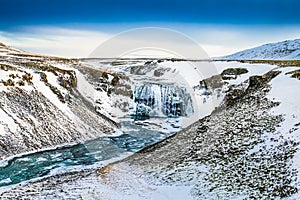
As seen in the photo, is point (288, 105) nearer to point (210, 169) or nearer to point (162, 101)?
point (210, 169)

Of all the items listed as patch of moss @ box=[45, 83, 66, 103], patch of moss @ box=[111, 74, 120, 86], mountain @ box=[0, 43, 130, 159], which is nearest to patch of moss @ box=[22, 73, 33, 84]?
mountain @ box=[0, 43, 130, 159]

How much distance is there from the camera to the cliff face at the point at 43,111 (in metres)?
31.5

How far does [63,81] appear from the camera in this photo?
44.4 meters

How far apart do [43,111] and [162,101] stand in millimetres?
24915

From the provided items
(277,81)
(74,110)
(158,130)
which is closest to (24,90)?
(74,110)

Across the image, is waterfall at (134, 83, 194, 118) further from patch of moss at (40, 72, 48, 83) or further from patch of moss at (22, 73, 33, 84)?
patch of moss at (22, 73, 33, 84)

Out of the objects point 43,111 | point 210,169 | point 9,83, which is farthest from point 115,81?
point 210,169

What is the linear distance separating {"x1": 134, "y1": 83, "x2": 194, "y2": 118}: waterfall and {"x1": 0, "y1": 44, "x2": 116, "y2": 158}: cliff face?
9.80m

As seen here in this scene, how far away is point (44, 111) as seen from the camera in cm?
3609

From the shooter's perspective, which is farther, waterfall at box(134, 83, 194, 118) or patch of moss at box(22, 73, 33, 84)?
waterfall at box(134, 83, 194, 118)

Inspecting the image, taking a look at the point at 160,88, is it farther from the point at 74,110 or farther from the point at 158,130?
the point at 74,110

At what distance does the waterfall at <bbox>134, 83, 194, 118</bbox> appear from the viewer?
54.2 meters

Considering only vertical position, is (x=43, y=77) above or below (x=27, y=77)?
below

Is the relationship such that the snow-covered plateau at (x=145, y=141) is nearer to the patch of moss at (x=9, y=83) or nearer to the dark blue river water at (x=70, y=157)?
the dark blue river water at (x=70, y=157)
